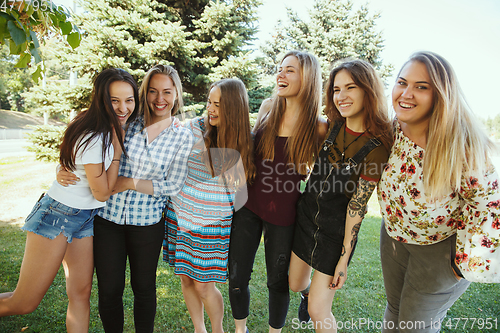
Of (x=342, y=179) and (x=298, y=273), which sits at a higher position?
(x=342, y=179)

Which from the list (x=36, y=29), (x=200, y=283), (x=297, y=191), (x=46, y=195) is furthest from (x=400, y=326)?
(x=36, y=29)

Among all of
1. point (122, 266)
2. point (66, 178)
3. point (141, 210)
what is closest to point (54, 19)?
point (66, 178)

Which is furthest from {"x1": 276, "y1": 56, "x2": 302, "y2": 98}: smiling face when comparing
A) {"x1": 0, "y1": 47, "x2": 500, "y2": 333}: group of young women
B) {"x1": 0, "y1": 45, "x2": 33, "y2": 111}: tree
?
{"x1": 0, "y1": 45, "x2": 33, "y2": 111}: tree

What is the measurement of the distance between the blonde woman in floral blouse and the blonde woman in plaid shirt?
1.55 metres

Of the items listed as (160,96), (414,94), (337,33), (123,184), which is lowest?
(123,184)

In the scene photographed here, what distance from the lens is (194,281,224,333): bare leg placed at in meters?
2.23

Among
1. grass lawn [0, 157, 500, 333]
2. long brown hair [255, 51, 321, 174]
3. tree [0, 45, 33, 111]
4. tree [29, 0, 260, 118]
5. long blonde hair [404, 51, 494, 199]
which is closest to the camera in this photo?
long blonde hair [404, 51, 494, 199]

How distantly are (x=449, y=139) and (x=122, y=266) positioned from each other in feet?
7.62

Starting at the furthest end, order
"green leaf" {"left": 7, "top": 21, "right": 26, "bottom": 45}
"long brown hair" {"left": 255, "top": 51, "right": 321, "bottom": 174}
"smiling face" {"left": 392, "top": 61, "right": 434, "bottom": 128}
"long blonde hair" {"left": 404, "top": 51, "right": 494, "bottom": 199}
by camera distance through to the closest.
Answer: "long brown hair" {"left": 255, "top": 51, "right": 321, "bottom": 174} < "smiling face" {"left": 392, "top": 61, "right": 434, "bottom": 128} < "long blonde hair" {"left": 404, "top": 51, "right": 494, "bottom": 199} < "green leaf" {"left": 7, "top": 21, "right": 26, "bottom": 45}

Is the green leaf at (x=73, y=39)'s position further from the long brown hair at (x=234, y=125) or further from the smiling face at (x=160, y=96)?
the long brown hair at (x=234, y=125)

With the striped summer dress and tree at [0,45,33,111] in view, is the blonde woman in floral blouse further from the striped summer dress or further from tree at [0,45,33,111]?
tree at [0,45,33,111]

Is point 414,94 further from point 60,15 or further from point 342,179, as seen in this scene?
point 60,15

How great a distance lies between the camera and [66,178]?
74.8 inches

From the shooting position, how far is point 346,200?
199cm
